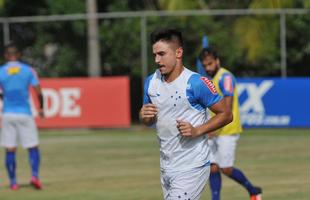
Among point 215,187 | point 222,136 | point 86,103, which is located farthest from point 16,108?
point 86,103

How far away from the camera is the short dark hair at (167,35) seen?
742 centimetres

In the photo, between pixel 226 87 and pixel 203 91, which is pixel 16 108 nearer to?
pixel 226 87

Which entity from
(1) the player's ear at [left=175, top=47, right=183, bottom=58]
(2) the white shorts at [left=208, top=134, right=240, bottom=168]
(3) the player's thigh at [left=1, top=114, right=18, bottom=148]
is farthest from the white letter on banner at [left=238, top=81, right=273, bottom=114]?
(1) the player's ear at [left=175, top=47, right=183, bottom=58]

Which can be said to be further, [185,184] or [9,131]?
[9,131]

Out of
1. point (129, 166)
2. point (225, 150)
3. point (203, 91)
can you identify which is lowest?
point (129, 166)

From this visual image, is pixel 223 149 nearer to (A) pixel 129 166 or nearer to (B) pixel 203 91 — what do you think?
(B) pixel 203 91

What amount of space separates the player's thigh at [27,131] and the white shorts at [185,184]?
6.31 m

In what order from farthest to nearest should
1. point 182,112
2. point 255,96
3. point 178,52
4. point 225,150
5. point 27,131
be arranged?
point 255,96 → point 27,131 → point 225,150 → point 182,112 → point 178,52

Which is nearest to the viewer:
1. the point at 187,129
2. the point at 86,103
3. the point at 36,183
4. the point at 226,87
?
the point at 187,129

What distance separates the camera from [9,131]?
13664mm

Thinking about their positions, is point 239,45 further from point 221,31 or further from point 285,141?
point 285,141

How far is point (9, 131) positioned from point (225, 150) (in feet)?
12.5

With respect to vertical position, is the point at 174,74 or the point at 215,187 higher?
the point at 174,74

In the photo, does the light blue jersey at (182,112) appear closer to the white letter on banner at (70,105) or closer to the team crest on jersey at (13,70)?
the team crest on jersey at (13,70)
